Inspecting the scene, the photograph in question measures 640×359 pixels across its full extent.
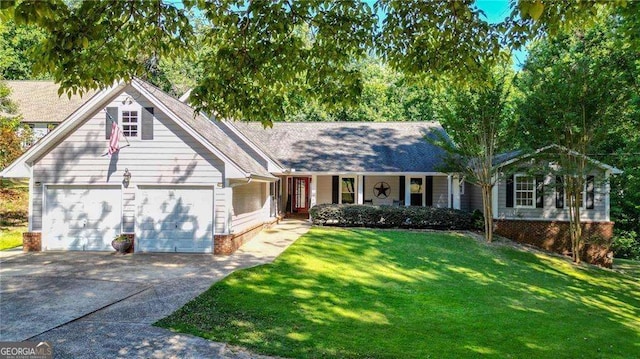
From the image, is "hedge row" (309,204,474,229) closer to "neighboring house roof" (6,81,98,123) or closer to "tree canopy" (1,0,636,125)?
"tree canopy" (1,0,636,125)

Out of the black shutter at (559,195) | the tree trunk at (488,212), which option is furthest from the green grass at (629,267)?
the tree trunk at (488,212)

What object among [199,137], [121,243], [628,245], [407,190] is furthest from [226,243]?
[628,245]

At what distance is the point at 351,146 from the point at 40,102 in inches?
980

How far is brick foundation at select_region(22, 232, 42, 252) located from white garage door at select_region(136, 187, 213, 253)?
129 inches

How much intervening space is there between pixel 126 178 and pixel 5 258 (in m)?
4.16

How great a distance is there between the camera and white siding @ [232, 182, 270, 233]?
14.5m

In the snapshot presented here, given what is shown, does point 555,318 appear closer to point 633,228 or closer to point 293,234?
point 293,234

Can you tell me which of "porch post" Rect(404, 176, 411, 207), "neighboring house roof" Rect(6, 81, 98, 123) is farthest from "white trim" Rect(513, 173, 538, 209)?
"neighboring house roof" Rect(6, 81, 98, 123)

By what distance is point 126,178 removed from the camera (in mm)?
13391

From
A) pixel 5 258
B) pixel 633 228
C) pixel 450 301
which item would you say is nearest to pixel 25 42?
pixel 5 258

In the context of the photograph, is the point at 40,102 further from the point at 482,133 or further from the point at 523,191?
the point at 523,191

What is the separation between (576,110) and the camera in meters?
16.0

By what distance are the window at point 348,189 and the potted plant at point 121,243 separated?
472 inches

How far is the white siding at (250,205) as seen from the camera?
1454 cm
